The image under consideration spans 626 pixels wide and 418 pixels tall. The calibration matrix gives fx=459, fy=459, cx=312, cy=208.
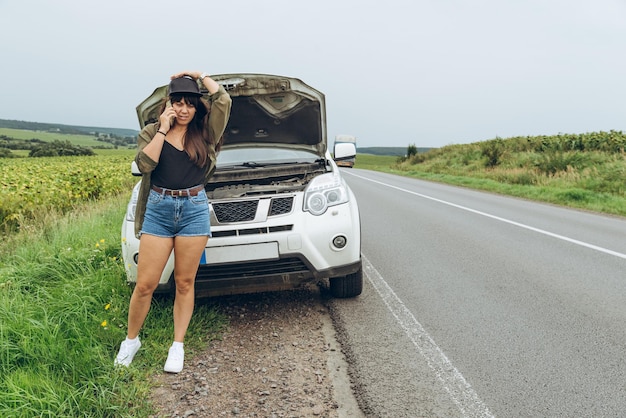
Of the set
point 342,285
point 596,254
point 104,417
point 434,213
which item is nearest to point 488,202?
point 434,213

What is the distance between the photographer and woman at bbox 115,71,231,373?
2.95 m

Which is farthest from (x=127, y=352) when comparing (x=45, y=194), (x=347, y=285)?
(x=45, y=194)

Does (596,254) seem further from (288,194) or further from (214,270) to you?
(214,270)

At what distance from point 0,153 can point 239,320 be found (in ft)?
154

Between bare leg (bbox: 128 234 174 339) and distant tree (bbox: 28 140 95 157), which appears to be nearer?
bare leg (bbox: 128 234 174 339)

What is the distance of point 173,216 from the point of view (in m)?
3.01

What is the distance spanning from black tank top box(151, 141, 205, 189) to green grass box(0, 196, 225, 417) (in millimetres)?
1159

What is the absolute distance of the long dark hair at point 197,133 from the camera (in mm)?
2979

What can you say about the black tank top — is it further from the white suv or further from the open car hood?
the open car hood

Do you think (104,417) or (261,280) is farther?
(261,280)

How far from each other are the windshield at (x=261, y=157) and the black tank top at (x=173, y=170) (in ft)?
6.42

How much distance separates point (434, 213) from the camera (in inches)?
396

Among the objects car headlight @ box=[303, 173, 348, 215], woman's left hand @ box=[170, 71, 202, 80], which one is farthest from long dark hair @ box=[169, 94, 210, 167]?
car headlight @ box=[303, 173, 348, 215]

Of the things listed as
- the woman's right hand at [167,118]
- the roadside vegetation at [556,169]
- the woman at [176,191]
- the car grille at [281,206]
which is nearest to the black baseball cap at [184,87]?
the woman at [176,191]
